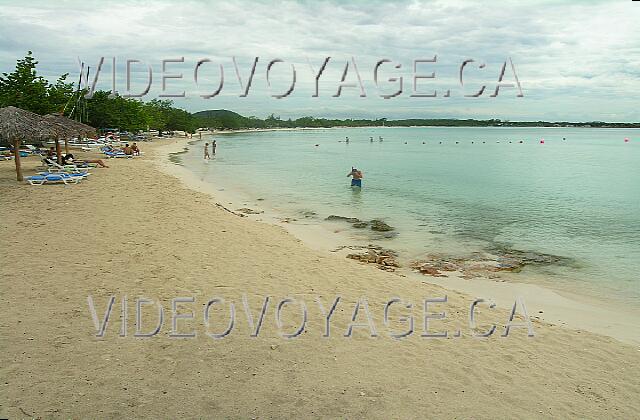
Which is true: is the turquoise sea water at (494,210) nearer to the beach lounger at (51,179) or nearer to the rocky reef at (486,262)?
the rocky reef at (486,262)

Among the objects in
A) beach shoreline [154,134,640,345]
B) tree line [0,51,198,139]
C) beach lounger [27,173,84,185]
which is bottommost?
beach shoreline [154,134,640,345]

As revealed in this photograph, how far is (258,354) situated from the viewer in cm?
509

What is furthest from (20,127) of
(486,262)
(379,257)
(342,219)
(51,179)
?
(486,262)

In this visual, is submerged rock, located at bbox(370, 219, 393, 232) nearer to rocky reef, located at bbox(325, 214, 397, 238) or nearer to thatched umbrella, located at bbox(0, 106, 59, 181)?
rocky reef, located at bbox(325, 214, 397, 238)

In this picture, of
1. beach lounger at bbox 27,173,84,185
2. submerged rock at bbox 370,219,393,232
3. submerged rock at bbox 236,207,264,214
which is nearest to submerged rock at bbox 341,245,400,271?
submerged rock at bbox 370,219,393,232

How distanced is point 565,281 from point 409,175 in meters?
25.2

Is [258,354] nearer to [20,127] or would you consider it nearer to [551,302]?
[551,302]

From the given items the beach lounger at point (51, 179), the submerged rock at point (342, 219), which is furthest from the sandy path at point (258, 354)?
the beach lounger at point (51, 179)

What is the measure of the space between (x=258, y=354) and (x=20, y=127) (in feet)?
48.1

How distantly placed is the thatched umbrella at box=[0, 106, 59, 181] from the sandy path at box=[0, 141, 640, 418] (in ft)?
27.9

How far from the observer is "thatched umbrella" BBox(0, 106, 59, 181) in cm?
1534

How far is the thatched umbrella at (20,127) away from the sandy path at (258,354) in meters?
8.50

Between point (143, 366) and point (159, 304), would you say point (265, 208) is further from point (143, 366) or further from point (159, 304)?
point (143, 366)

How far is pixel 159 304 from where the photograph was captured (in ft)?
20.5
